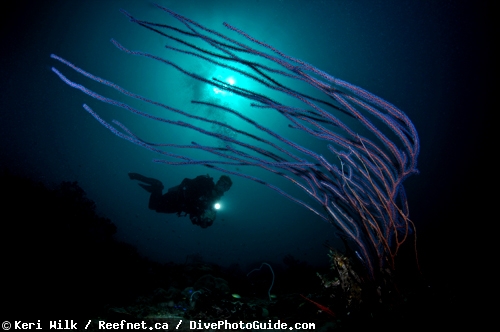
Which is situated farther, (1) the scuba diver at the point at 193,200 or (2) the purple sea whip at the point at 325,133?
(1) the scuba diver at the point at 193,200

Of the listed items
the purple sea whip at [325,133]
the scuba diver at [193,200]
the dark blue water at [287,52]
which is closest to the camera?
the purple sea whip at [325,133]

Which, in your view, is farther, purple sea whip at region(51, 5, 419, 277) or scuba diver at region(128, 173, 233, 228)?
scuba diver at region(128, 173, 233, 228)

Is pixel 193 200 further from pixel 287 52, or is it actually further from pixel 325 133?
pixel 287 52

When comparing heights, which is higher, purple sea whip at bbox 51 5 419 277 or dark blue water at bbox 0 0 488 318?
dark blue water at bbox 0 0 488 318

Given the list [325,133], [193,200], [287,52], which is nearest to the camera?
[325,133]

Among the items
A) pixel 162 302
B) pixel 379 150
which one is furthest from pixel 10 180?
pixel 379 150

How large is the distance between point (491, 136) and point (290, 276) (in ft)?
127

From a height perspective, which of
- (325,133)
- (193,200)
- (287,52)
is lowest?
(325,133)

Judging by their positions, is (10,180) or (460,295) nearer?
(460,295)

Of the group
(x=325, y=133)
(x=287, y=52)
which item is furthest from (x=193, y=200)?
(x=287, y=52)

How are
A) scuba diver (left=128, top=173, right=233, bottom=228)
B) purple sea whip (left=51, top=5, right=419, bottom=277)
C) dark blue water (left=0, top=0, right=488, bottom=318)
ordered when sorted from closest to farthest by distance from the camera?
purple sea whip (left=51, top=5, right=419, bottom=277) < scuba diver (left=128, top=173, right=233, bottom=228) < dark blue water (left=0, top=0, right=488, bottom=318)

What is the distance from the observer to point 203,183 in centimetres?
908

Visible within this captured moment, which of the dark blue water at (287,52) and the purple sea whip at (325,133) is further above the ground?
the dark blue water at (287,52)

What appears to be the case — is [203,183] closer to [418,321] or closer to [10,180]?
[10,180]
